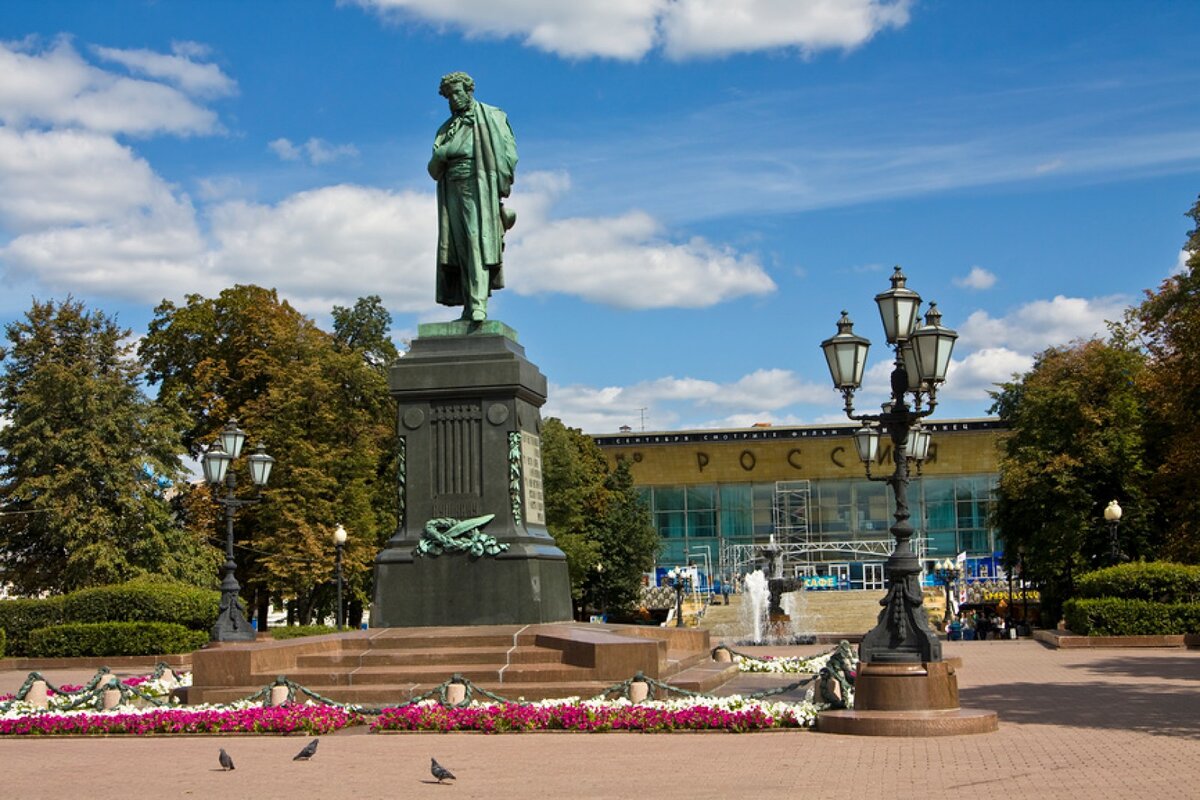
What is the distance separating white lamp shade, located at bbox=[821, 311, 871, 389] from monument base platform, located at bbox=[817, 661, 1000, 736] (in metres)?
3.04

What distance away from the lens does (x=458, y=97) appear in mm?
21594

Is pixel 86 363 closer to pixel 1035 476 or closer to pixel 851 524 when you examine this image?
pixel 1035 476

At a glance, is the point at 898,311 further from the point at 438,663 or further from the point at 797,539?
the point at 797,539

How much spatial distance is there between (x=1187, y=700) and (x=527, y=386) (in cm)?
962

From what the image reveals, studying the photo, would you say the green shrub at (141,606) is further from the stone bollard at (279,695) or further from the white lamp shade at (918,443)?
the stone bollard at (279,695)

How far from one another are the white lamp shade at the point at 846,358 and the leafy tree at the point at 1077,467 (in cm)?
3017

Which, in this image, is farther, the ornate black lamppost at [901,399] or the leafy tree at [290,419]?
the leafy tree at [290,419]

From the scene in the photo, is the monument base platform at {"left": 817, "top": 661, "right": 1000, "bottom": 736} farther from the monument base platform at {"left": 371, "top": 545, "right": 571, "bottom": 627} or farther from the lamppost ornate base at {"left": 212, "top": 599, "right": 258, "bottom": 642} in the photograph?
the lamppost ornate base at {"left": 212, "top": 599, "right": 258, "bottom": 642}

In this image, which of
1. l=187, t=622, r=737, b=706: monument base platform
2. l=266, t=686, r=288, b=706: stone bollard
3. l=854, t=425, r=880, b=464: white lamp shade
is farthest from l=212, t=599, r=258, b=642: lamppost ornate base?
l=854, t=425, r=880, b=464: white lamp shade

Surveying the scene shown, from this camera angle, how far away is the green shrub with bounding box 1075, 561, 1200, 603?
33.6m

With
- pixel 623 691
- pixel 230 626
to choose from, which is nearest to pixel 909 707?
pixel 623 691

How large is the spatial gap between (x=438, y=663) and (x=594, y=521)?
1878 inches

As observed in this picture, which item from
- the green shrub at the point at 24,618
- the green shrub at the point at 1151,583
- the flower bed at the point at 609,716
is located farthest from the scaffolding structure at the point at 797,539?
the flower bed at the point at 609,716

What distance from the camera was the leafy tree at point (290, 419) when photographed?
150 feet
